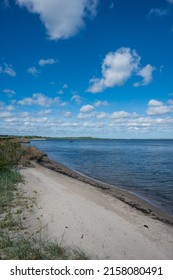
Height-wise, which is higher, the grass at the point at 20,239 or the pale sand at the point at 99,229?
the grass at the point at 20,239

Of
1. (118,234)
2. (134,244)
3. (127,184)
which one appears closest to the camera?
(134,244)

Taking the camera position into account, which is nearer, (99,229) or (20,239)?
(20,239)

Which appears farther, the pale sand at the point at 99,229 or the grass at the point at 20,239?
the pale sand at the point at 99,229

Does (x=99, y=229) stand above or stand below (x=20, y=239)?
below

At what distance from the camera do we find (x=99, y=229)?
8.08 m

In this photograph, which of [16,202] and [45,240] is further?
[16,202]

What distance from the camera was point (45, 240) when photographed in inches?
266

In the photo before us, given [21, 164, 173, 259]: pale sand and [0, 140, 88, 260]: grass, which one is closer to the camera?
[0, 140, 88, 260]: grass

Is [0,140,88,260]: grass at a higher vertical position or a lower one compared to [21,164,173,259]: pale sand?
higher

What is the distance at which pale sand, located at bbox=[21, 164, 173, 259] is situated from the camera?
6.71 meters

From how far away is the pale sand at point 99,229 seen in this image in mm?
6715
